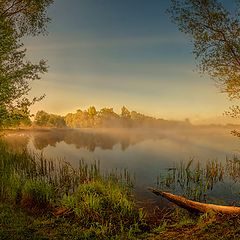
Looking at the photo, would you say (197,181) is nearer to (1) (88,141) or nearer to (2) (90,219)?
(2) (90,219)

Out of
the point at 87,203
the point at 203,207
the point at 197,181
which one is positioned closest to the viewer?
the point at 203,207

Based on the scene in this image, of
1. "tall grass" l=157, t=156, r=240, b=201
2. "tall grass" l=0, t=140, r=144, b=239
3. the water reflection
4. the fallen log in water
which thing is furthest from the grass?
the water reflection

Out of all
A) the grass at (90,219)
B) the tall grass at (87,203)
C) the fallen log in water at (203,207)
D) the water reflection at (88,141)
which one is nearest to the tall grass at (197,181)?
the grass at (90,219)

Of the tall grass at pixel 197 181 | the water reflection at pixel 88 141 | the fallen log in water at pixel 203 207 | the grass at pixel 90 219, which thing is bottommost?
the water reflection at pixel 88 141

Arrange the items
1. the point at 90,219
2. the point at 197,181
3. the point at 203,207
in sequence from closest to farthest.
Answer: the point at 203,207
the point at 90,219
the point at 197,181

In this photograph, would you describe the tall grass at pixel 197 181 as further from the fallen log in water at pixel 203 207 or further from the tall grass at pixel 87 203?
the fallen log in water at pixel 203 207

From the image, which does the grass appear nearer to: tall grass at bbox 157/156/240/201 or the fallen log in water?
the fallen log in water

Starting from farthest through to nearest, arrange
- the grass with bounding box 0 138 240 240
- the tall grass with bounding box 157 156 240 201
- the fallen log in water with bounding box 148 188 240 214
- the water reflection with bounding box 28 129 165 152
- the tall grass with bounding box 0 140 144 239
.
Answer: the water reflection with bounding box 28 129 165 152 → the tall grass with bounding box 157 156 240 201 → the tall grass with bounding box 0 140 144 239 → the fallen log in water with bounding box 148 188 240 214 → the grass with bounding box 0 138 240 240

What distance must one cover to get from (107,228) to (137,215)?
2.68m

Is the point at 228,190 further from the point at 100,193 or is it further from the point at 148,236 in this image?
the point at 148,236

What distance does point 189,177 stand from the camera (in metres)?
26.5

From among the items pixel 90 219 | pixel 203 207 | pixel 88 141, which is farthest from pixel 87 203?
pixel 88 141

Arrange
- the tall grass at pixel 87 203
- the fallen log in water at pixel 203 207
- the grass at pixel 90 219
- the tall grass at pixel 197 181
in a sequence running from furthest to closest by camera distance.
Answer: the tall grass at pixel 197 181 → the tall grass at pixel 87 203 → the fallen log in water at pixel 203 207 → the grass at pixel 90 219

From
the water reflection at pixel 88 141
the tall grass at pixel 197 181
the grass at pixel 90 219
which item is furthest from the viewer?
the water reflection at pixel 88 141
